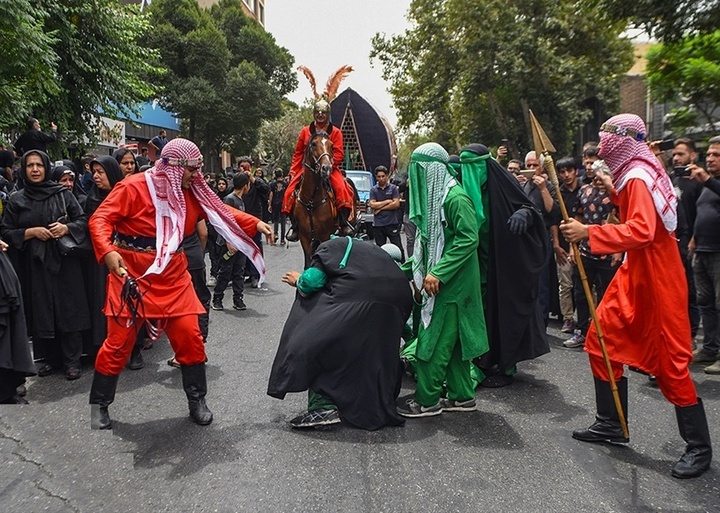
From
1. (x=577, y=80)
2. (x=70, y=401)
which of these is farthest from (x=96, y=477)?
(x=577, y=80)

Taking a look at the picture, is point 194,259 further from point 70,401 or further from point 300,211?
point 300,211

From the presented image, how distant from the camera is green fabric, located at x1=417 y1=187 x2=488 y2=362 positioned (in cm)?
456

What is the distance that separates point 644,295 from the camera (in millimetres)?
3996

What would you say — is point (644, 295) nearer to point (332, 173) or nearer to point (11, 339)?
point (11, 339)

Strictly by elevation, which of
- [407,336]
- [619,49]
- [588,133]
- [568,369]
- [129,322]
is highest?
[619,49]

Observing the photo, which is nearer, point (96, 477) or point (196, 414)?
point (96, 477)

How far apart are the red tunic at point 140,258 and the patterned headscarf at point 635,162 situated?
2855 mm

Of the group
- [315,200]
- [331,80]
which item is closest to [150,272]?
[315,200]

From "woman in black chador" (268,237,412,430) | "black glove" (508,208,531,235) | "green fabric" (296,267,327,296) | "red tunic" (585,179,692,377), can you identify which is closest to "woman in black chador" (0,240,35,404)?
"woman in black chador" (268,237,412,430)

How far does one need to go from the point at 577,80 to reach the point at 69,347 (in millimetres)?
23029

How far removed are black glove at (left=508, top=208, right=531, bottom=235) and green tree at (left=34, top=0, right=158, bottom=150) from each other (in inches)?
421

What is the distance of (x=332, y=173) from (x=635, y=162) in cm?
539

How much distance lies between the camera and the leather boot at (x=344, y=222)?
9.14m

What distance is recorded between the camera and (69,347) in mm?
5902
